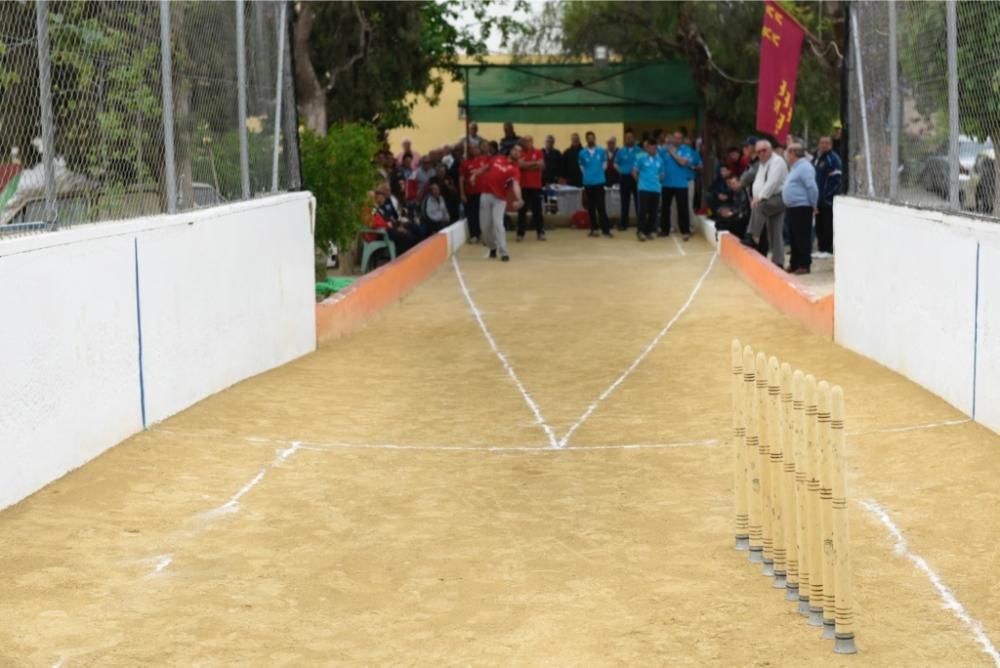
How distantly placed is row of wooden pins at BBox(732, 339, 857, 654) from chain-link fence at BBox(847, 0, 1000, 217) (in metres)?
3.84

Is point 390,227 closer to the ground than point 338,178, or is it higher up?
closer to the ground

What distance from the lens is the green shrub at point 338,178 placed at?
20.2 meters

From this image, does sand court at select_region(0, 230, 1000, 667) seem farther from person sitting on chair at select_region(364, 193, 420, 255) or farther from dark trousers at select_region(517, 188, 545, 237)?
dark trousers at select_region(517, 188, 545, 237)

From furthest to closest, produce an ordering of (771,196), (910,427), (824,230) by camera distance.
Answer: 1. (824,230)
2. (771,196)
3. (910,427)

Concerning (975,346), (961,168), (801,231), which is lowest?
(975,346)

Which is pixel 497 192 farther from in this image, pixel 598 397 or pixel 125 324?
pixel 125 324

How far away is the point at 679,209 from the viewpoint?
98.3ft

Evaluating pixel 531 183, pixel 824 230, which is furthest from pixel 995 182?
pixel 531 183

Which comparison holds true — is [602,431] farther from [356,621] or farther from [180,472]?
[356,621]

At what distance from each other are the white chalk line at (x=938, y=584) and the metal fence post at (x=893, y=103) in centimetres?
536

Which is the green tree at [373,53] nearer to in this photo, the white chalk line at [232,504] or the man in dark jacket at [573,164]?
the man in dark jacket at [573,164]

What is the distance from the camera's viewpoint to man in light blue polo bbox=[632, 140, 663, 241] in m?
29.0

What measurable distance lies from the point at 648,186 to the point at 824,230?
620 centimetres

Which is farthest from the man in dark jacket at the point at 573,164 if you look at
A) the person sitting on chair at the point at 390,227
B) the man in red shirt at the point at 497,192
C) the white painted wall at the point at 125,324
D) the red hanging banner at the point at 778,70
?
the white painted wall at the point at 125,324
